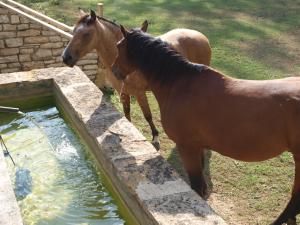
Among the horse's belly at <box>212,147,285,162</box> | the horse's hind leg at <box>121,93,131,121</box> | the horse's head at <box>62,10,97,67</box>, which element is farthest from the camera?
the horse's hind leg at <box>121,93,131,121</box>

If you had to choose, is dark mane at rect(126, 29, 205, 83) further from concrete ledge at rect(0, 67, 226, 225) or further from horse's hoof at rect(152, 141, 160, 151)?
horse's hoof at rect(152, 141, 160, 151)

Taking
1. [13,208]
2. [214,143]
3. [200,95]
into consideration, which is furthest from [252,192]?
[13,208]

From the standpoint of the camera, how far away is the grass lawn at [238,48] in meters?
4.40

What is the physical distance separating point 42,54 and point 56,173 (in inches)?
147

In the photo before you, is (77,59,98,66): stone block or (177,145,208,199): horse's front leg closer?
(177,145,208,199): horse's front leg

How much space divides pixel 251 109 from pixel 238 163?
1982 mm

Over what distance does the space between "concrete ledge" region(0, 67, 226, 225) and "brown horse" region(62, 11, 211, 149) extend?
442mm

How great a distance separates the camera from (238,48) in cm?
950

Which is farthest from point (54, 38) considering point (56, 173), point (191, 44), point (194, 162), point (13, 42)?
point (194, 162)


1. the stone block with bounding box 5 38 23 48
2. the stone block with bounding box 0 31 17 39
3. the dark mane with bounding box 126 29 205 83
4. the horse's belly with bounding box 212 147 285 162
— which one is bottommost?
the stone block with bounding box 5 38 23 48

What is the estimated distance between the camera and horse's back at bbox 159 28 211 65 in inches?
215

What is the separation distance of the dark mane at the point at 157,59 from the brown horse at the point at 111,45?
118cm

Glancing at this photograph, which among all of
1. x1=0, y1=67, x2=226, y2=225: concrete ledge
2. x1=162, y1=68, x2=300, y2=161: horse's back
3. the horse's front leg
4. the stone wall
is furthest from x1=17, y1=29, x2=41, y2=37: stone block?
the horse's front leg

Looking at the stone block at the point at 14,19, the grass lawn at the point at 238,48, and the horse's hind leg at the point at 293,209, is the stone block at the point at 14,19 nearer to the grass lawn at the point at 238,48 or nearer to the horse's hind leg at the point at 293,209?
the grass lawn at the point at 238,48
